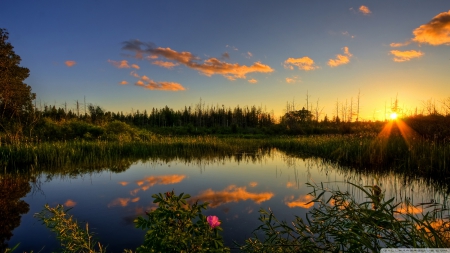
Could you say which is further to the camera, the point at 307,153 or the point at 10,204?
the point at 307,153

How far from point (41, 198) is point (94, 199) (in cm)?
126

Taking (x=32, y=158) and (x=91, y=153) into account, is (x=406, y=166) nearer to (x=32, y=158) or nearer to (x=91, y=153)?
(x=91, y=153)

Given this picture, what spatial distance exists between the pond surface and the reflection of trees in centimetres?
10

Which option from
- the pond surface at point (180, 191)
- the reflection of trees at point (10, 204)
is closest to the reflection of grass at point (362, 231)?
the pond surface at point (180, 191)

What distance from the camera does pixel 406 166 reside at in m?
8.10

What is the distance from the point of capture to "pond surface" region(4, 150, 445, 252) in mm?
4000

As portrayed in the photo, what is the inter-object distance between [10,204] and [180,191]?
3.52 metres

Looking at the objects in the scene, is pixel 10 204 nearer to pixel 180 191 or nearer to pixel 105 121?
pixel 180 191

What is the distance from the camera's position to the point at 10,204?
538 centimetres

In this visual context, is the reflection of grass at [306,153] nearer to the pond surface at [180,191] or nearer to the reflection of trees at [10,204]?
the pond surface at [180,191]

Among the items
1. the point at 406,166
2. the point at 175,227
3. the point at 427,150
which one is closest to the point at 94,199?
the point at 175,227

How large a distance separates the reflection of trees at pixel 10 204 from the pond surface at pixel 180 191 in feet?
0.34

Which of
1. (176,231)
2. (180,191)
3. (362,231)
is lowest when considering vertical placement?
(180,191)

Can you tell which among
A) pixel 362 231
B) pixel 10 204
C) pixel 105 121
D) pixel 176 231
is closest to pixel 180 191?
pixel 10 204
